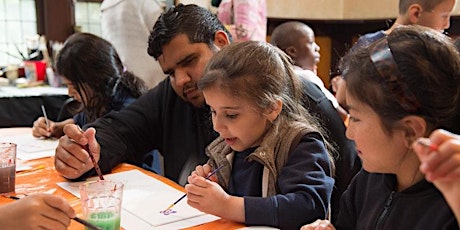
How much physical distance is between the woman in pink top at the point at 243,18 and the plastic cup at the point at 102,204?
1.82 meters

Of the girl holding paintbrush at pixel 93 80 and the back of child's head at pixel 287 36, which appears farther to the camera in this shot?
the back of child's head at pixel 287 36

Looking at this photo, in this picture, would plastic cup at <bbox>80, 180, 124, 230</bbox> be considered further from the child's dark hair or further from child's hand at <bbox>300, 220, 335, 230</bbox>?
the child's dark hair

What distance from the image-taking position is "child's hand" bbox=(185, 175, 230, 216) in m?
1.16

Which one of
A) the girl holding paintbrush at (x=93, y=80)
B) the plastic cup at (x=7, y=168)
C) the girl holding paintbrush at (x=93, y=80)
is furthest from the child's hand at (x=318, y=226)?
the girl holding paintbrush at (x=93, y=80)

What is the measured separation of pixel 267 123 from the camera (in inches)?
54.7

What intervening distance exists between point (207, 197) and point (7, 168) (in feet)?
2.10

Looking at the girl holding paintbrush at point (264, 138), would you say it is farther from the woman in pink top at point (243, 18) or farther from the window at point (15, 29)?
the window at point (15, 29)

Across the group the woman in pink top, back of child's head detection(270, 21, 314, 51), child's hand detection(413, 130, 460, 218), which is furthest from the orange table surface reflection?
back of child's head detection(270, 21, 314, 51)

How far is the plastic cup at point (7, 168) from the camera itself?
1.41 m

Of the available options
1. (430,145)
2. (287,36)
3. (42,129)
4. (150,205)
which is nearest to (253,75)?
(150,205)

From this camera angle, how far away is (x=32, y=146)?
6.72 ft

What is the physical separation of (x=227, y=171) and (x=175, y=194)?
170 millimetres

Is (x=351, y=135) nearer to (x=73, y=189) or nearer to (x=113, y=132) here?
(x=73, y=189)

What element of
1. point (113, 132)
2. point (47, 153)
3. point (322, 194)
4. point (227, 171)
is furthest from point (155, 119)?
point (322, 194)
